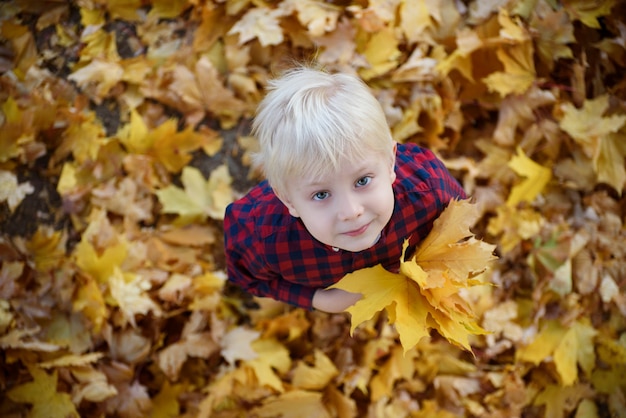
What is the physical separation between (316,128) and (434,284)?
0.42 meters

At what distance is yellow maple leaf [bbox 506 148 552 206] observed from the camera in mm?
2145

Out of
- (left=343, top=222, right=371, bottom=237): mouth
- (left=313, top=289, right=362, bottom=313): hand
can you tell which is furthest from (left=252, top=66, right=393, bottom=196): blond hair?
(left=313, top=289, right=362, bottom=313): hand

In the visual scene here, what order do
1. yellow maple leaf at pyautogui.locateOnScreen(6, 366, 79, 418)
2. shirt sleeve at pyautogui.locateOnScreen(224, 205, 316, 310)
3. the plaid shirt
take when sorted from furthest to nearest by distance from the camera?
yellow maple leaf at pyautogui.locateOnScreen(6, 366, 79, 418)
shirt sleeve at pyautogui.locateOnScreen(224, 205, 316, 310)
the plaid shirt

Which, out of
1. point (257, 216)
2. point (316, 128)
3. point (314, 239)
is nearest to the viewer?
point (316, 128)

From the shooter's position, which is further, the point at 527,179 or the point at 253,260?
the point at 527,179

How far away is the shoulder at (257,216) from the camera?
57.2 inches

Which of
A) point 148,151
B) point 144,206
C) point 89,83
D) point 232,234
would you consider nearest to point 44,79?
point 89,83

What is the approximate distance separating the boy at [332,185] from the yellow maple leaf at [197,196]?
0.70m

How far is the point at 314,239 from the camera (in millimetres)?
1392

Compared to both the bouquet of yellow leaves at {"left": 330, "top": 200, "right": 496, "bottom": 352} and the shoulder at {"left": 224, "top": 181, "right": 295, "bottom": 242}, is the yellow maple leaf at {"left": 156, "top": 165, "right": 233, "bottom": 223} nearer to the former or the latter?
the shoulder at {"left": 224, "top": 181, "right": 295, "bottom": 242}

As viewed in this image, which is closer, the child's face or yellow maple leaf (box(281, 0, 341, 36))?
the child's face

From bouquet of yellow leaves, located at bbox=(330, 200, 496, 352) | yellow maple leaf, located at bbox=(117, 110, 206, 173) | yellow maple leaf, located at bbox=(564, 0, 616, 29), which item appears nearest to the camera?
bouquet of yellow leaves, located at bbox=(330, 200, 496, 352)

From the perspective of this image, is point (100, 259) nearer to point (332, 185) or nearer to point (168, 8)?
point (168, 8)

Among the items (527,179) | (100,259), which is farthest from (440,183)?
(100,259)
